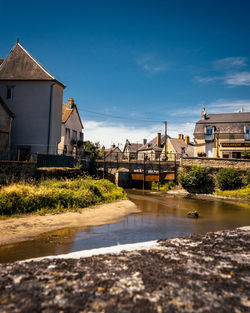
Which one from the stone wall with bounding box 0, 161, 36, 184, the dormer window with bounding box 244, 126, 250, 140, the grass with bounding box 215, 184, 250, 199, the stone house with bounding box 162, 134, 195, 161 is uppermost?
the dormer window with bounding box 244, 126, 250, 140

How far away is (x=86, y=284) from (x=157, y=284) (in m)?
1.80

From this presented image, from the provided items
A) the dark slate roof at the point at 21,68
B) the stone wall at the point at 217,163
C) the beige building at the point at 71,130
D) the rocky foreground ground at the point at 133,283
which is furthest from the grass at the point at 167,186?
the rocky foreground ground at the point at 133,283

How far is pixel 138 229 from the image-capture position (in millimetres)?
14055

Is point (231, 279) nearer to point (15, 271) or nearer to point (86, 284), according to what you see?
point (86, 284)

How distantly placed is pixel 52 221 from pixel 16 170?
648 cm

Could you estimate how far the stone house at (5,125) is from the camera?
920 inches

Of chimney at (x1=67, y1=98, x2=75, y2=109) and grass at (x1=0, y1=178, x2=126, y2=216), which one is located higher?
chimney at (x1=67, y1=98, x2=75, y2=109)

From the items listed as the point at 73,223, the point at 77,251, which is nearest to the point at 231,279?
the point at 77,251

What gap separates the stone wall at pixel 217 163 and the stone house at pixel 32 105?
20.6 metres

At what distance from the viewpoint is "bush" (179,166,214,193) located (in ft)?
118

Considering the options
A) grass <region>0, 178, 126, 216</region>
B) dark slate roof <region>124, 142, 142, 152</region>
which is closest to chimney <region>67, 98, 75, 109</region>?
grass <region>0, 178, 126, 216</region>

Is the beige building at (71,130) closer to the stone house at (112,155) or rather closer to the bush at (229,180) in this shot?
the stone house at (112,155)

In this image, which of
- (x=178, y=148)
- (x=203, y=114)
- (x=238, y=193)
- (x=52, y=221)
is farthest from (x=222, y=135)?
(x=52, y=221)

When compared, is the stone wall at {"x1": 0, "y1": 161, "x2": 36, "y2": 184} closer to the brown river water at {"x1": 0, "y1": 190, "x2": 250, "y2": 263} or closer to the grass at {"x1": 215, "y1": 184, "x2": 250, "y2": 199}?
the brown river water at {"x1": 0, "y1": 190, "x2": 250, "y2": 263}
